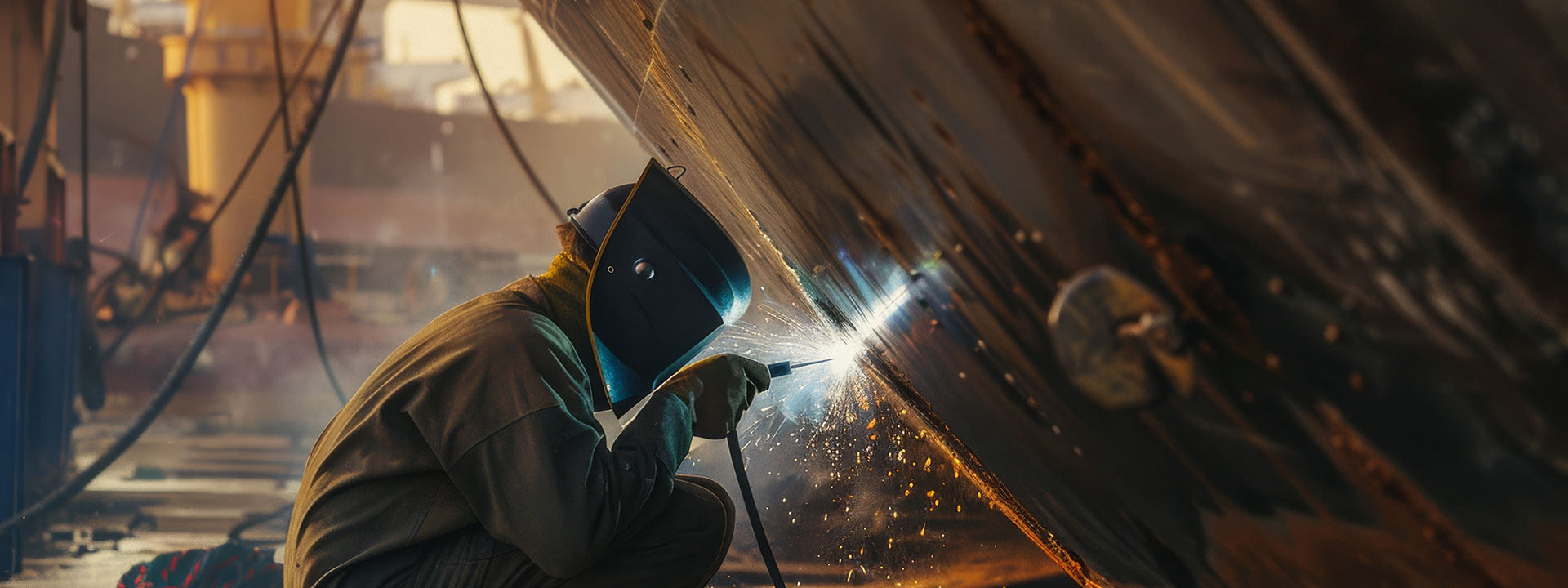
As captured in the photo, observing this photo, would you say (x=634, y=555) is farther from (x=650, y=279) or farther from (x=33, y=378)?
(x=33, y=378)

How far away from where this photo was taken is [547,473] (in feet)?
5.04

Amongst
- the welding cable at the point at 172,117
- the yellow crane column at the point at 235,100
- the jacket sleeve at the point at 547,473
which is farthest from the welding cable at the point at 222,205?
the jacket sleeve at the point at 547,473

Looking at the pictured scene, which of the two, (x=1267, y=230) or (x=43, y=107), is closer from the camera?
(x=1267, y=230)

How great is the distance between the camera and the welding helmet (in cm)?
173

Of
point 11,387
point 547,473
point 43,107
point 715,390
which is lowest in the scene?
point 715,390

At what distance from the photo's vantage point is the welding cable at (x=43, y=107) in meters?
4.56

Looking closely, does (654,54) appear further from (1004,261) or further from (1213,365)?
(1213,365)

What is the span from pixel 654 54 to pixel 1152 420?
47.6 inches

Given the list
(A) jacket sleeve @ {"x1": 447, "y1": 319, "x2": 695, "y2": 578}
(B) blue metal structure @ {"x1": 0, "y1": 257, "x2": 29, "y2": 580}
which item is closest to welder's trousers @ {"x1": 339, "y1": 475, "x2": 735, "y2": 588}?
(A) jacket sleeve @ {"x1": 447, "y1": 319, "x2": 695, "y2": 578}

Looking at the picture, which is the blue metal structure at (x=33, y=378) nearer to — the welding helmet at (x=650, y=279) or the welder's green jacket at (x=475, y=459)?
the welder's green jacket at (x=475, y=459)

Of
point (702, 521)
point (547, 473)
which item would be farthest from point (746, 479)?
point (547, 473)

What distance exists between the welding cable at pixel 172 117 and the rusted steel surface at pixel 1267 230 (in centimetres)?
774

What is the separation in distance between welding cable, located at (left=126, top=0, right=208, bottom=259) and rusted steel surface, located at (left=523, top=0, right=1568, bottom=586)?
7.74m

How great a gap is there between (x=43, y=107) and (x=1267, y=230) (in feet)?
17.5
